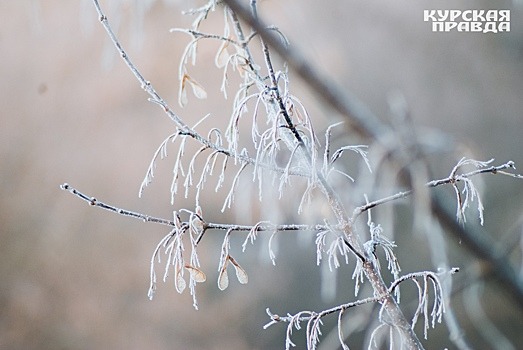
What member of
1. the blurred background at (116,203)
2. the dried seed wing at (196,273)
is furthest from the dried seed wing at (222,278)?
the blurred background at (116,203)

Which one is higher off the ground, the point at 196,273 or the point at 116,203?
the point at 116,203

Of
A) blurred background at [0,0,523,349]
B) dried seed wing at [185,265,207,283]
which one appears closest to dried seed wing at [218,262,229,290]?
dried seed wing at [185,265,207,283]

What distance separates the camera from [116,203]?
2635 mm

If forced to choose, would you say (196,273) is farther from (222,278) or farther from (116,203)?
(116,203)

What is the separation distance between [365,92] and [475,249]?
228cm

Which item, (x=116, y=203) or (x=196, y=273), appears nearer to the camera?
(x=196, y=273)

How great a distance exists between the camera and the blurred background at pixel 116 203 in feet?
8.53

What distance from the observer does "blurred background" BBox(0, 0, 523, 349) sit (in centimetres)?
260

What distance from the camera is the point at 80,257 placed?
8.63 ft

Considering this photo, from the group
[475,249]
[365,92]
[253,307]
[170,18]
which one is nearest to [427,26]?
[365,92]

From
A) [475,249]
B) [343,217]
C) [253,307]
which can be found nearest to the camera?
[475,249]

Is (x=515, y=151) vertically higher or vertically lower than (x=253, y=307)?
higher

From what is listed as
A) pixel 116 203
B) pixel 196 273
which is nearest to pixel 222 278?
pixel 196 273

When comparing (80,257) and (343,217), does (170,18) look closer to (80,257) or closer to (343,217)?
(80,257)
